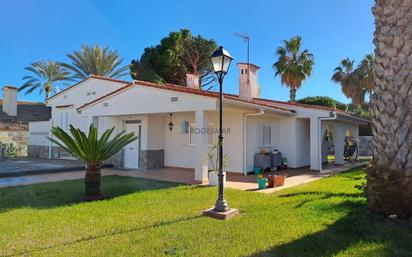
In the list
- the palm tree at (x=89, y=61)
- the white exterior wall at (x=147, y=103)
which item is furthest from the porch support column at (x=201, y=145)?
the palm tree at (x=89, y=61)

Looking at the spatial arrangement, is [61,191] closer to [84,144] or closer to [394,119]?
[84,144]

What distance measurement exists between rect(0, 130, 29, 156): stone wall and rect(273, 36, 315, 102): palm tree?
77.9 feet

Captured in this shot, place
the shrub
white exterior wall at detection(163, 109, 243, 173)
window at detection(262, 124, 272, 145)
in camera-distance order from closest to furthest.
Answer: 1. white exterior wall at detection(163, 109, 243, 173)
2. window at detection(262, 124, 272, 145)
3. the shrub

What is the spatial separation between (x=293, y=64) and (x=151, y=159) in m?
19.9

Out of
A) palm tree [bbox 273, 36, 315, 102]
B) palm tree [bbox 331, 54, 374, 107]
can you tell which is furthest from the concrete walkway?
palm tree [bbox 331, 54, 374, 107]

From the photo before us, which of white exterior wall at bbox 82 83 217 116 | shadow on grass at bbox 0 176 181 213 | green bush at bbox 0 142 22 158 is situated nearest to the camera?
shadow on grass at bbox 0 176 181 213

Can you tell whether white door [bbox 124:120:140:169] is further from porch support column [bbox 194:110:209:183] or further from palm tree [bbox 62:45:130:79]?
palm tree [bbox 62:45:130:79]

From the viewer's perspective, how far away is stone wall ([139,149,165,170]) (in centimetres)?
1673

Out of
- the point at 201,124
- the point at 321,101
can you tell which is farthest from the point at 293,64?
the point at 201,124

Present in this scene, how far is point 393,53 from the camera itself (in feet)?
22.5

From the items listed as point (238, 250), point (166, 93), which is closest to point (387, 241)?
point (238, 250)

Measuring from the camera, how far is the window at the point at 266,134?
1617 cm

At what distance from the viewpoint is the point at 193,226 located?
6.51 m

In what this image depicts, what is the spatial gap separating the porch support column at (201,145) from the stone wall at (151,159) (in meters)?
5.23
